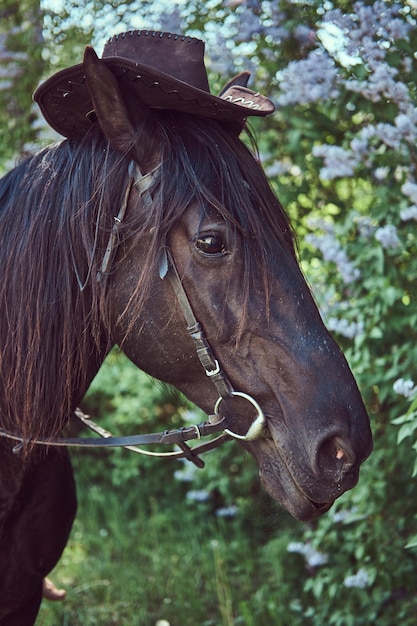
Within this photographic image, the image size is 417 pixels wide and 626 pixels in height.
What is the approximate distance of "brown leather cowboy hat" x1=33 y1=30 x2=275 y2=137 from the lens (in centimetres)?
179

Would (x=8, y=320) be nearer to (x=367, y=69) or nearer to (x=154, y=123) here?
(x=154, y=123)

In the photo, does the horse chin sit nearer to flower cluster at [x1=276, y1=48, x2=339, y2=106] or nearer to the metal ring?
the metal ring

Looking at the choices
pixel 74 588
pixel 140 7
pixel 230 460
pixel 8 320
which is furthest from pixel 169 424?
pixel 8 320

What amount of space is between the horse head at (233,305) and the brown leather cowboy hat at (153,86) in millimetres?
58

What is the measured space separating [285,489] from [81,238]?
0.77 m

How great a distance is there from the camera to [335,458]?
164 cm

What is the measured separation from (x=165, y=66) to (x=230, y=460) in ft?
8.65

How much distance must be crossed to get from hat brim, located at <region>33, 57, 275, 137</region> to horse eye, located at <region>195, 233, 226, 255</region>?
0.34m

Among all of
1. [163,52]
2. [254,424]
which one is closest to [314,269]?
[163,52]

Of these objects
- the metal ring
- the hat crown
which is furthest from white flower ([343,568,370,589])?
the hat crown

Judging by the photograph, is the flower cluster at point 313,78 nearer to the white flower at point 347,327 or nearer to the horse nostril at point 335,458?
the white flower at point 347,327

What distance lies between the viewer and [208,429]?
1796 mm

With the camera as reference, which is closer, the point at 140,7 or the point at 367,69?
the point at 367,69

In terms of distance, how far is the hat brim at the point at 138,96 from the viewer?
1.76 meters
